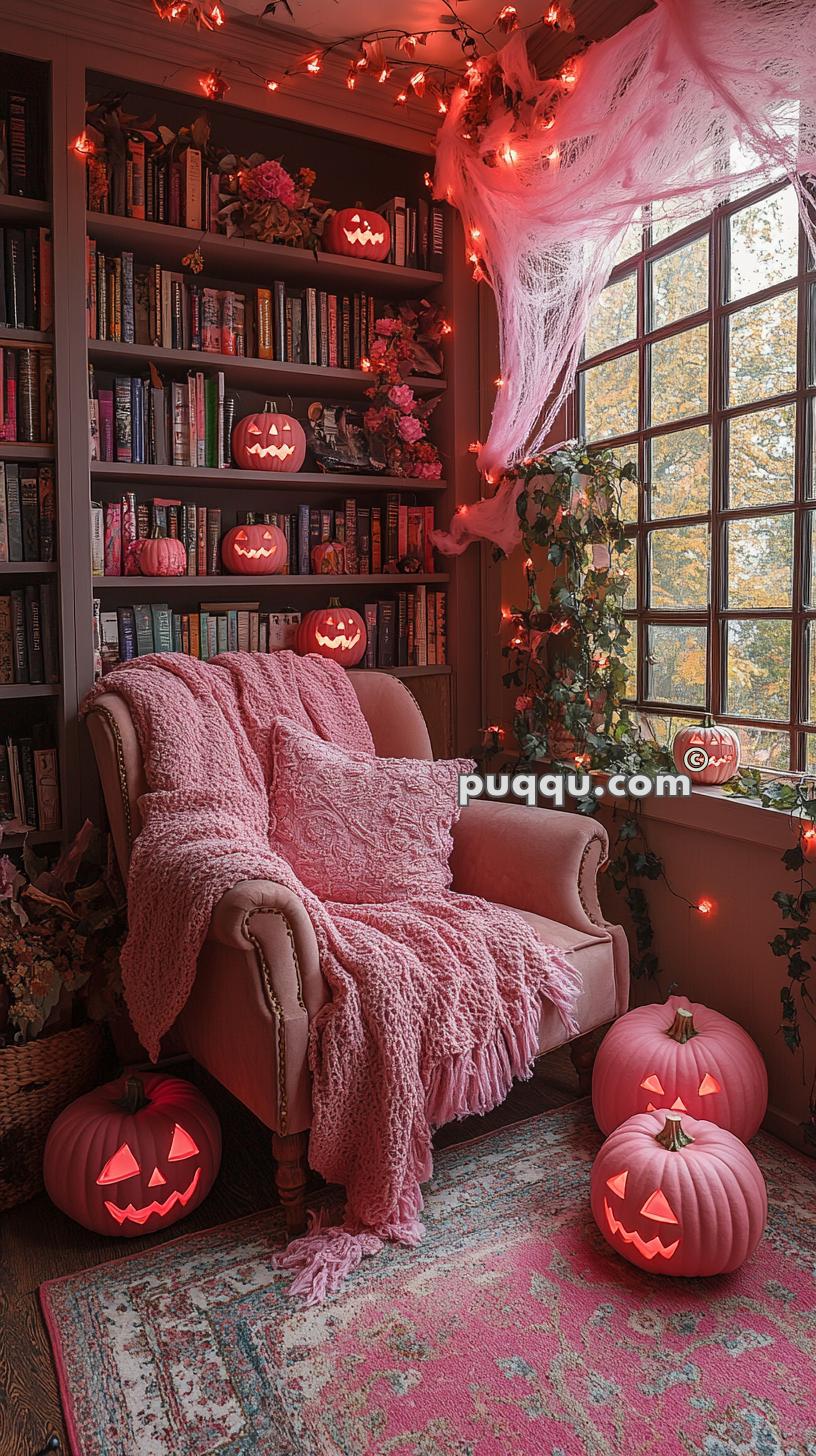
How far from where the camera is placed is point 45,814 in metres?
2.50

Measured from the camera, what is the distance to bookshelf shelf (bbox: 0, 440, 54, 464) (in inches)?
94.2

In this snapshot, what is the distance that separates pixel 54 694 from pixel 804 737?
71.2 inches

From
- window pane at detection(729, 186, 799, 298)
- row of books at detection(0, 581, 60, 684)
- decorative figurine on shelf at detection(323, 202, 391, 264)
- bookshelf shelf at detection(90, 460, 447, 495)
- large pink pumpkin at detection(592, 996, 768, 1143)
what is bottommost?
large pink pumpkin at detection(592, 996, 768, 1143)

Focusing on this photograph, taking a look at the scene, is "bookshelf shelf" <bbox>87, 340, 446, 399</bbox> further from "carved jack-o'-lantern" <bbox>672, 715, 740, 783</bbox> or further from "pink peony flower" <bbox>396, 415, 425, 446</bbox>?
"carved jack-o'-lantern" <bbox>672, 715, 740, 783</bbox>

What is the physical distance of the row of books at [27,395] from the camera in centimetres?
241

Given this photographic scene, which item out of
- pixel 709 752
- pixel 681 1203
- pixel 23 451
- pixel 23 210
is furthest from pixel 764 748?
pixel 23 210

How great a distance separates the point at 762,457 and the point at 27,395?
1778mm

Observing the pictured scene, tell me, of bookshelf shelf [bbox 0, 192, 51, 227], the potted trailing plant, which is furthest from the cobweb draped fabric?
the potted trailing plant

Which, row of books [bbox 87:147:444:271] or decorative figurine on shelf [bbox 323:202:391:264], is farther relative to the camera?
decorative figurine on shelf [bbox 323:202:391:264]

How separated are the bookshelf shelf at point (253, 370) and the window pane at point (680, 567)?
98cm

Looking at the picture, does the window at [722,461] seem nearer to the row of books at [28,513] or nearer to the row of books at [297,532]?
the row of books at [297,532]

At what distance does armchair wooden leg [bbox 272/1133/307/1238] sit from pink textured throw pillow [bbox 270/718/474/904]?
573mm

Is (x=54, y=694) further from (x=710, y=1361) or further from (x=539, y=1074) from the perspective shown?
(x=710, y=1361)

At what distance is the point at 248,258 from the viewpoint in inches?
107
